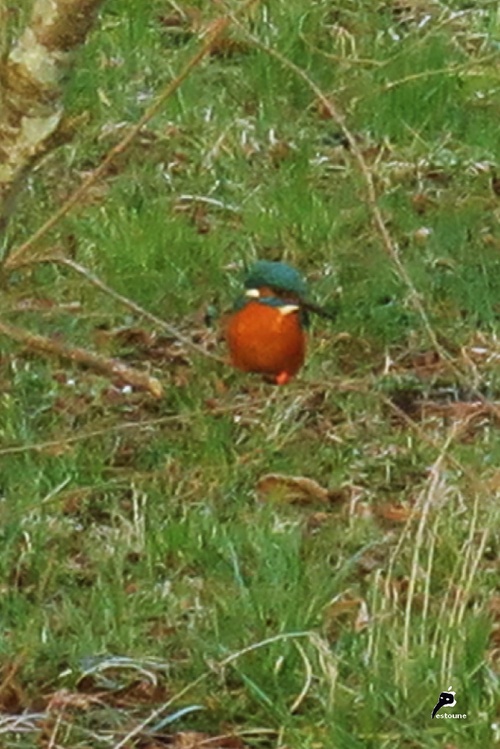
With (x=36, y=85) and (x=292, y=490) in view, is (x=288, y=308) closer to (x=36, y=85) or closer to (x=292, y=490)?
(x=292, y=490)

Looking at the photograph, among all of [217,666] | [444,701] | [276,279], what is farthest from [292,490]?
[444,701]

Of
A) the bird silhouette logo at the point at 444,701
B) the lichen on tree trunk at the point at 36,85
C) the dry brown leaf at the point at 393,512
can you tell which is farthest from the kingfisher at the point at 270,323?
the bird silhouette logo at the point at 444,701

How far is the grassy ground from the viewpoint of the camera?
9.86 feet

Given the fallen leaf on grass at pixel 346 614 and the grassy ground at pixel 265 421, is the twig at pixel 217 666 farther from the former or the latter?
the fallen leaf on grass at pixel 346 614

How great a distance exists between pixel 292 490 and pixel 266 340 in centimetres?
40

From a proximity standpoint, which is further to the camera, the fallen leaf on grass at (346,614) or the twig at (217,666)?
the fallen leaf on grass at (346,614)

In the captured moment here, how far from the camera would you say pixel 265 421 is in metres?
4.24

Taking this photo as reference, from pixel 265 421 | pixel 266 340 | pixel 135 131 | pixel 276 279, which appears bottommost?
pixel 265 421

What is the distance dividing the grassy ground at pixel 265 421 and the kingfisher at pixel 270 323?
12cm

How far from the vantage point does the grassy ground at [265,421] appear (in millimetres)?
3004

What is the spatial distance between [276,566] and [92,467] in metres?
0.78

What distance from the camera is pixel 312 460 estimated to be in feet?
13.5

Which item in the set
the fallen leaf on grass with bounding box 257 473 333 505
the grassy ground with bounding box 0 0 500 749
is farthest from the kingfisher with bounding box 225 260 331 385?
the fallen leaf on grass with bounding box 257 473 333 505

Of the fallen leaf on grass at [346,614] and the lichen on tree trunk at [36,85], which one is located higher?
the lichen on tree trunk at [36,85]
